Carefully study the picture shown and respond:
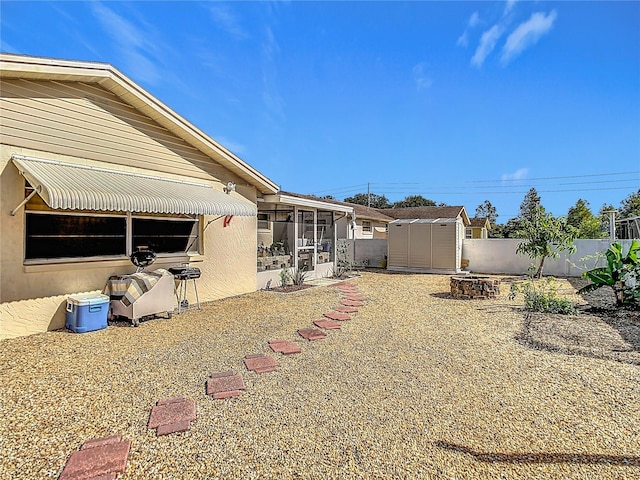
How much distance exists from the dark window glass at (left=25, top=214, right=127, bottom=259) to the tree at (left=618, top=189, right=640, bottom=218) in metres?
43.5

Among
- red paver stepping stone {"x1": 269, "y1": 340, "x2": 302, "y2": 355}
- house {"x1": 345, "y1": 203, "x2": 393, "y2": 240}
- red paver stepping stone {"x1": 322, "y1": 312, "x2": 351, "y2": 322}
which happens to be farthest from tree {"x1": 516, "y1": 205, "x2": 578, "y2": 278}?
red paver stepping stone {"x1": 269, "y1": 340, "x2": 302, "y2": 355}

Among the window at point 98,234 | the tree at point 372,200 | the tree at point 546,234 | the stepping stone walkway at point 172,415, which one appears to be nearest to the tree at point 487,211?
the tree at point 372,200

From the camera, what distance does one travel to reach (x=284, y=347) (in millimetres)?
7324

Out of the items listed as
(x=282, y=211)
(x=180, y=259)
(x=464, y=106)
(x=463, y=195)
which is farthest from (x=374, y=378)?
(x=463, y=195)

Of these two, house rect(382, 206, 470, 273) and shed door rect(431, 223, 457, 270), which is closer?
shed door rect(431, 223, 457, 270)

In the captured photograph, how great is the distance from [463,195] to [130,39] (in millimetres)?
78292

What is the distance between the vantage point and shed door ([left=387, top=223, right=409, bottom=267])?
23.6m

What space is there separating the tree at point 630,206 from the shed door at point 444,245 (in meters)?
24.8

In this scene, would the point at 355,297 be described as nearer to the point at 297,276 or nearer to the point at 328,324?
the point at 297,276

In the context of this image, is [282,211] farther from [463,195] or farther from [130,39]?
[463,195]

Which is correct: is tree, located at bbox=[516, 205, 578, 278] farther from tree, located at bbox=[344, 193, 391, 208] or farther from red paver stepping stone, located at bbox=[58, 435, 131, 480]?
tree, located at bbox=[344, 193, 391, 208]

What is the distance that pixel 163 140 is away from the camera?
11.0 metres

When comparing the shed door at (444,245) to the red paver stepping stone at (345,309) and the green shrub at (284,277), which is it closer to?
the green shrub at (284,277)

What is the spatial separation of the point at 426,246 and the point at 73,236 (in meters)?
19.8
